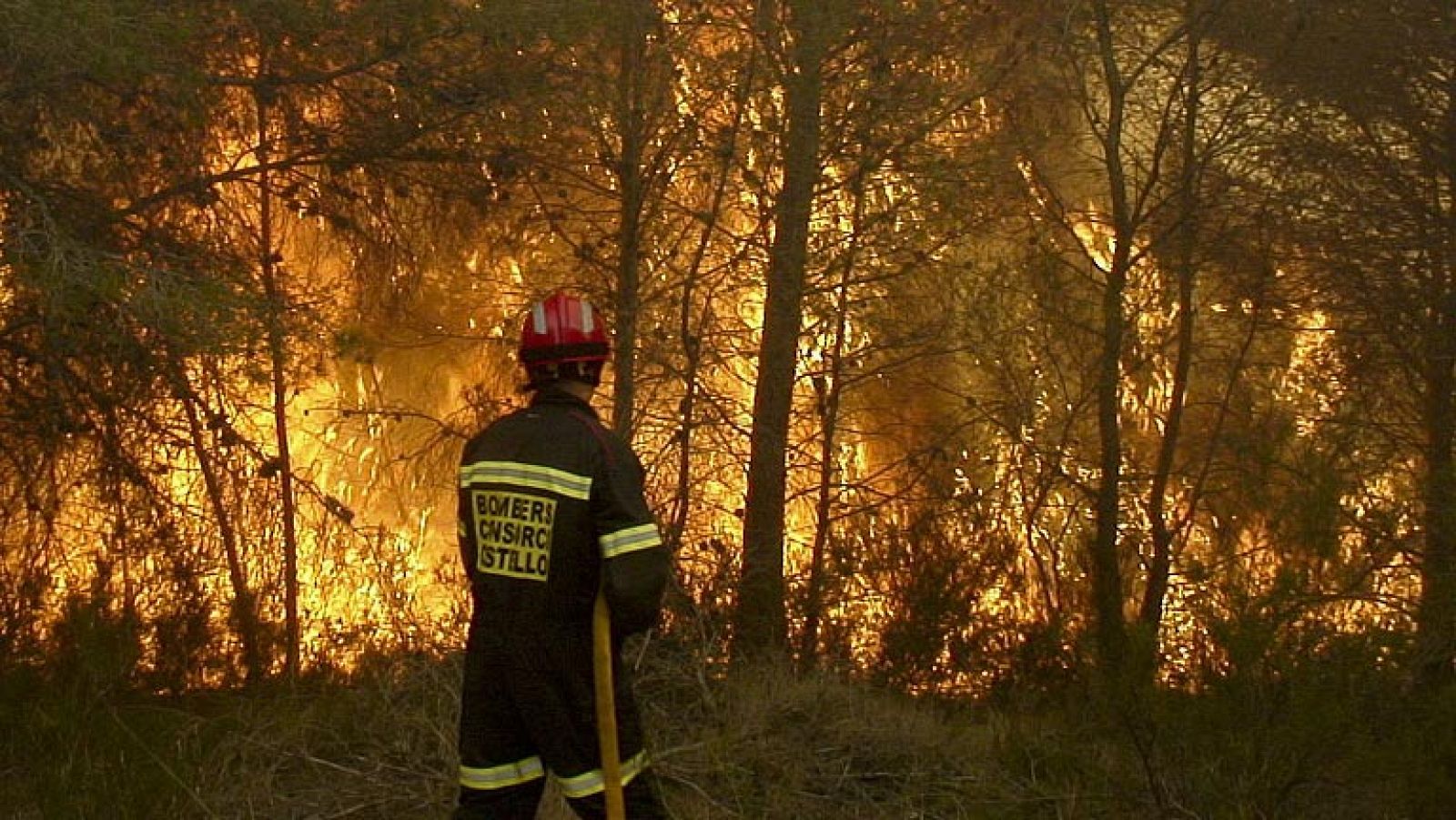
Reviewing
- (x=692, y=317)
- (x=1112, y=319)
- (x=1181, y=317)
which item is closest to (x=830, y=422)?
(x=692, y=317)

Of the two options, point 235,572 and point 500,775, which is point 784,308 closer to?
point 235,572

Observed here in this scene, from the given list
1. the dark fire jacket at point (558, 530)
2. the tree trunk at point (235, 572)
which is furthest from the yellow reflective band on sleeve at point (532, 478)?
the tree trunk at point (235, 572)

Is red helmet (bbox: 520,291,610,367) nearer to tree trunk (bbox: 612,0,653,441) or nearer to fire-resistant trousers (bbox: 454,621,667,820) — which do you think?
fire-resistant trousers (bbox: 454,621,667,820)

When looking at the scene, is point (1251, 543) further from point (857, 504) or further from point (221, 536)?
point (221, 536)

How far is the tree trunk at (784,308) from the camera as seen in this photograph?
11.1m

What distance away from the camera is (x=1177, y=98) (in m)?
13.2

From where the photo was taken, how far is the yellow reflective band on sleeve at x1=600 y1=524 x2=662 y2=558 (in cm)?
436

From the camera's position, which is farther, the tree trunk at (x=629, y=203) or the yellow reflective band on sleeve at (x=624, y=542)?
the tree trunk at (x=629, y=203)

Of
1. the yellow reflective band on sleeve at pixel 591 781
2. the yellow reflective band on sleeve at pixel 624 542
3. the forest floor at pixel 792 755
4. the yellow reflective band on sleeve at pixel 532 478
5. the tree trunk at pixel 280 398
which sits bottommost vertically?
the yellow reflective band on sleeve at pixel 591 781

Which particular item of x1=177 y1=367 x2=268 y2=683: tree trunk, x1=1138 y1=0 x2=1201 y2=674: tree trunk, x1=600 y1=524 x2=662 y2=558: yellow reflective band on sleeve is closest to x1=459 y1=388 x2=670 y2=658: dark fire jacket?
x1=600 y1=524 x2=662 y2=558: yellow reflective band on sleeve

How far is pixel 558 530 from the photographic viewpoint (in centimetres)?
446

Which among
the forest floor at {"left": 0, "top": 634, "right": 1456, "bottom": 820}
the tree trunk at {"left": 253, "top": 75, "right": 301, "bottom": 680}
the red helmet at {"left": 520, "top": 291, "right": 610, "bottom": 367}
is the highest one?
the tree trunk at {"left": 253, "top": 75, "right": 301, "bottom": 680}

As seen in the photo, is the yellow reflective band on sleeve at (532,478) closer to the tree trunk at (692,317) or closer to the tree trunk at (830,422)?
the tree trunk at (692,317)

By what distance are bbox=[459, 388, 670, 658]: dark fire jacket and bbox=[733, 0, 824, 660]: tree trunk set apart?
618cm
